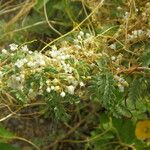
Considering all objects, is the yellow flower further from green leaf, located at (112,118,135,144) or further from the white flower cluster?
the white flower cluster

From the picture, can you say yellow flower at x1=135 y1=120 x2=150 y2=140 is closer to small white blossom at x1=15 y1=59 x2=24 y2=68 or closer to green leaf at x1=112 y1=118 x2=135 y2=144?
green leaf at x1=112 y1=118 x2=135 y2=144

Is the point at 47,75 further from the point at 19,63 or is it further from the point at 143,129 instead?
the point at 143,129

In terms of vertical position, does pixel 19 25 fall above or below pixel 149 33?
above

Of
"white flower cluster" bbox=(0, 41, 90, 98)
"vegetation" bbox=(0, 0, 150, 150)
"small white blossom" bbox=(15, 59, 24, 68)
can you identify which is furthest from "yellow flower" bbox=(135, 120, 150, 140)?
"small white blossom" bbox=(15, 59, 24, 68)

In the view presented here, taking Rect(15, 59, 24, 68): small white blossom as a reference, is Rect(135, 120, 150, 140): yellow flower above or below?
below

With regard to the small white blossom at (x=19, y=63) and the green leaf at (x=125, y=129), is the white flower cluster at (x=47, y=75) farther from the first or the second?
the green leaf at (x=125, y=129)

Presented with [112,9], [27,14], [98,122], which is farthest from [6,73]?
[27,14]

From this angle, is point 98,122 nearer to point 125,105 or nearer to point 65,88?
point 125,105

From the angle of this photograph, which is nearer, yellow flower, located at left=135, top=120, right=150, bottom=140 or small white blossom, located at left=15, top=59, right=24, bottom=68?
small white blossom, located at left=15, top=59, right=24, bottom=68

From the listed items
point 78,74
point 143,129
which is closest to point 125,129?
point 143,129
